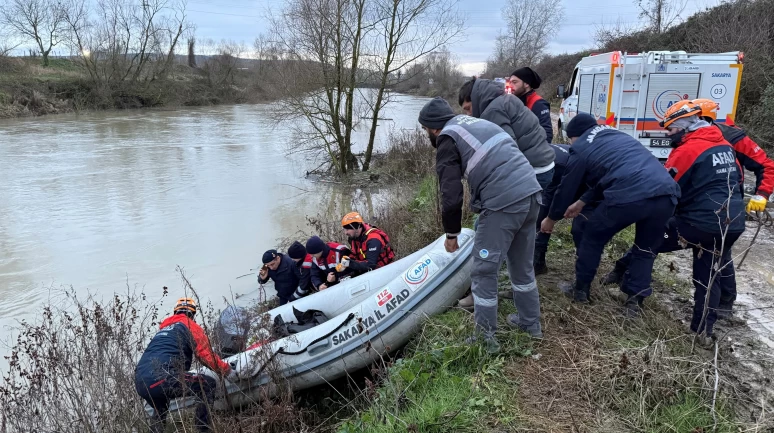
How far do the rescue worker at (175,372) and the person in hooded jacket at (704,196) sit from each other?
3.07 meters

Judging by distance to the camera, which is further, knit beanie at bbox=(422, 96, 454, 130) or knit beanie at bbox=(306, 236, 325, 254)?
knit beanie at bbox=(306, 236, 325, 254)

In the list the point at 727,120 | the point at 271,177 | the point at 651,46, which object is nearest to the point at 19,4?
the point at 271,177

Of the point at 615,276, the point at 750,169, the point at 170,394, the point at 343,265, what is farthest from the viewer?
the point at 343,265

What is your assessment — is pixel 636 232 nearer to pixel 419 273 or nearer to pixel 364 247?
pixel 419 273

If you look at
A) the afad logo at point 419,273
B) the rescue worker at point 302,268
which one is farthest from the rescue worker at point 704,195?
the rescue worker at point 302,268

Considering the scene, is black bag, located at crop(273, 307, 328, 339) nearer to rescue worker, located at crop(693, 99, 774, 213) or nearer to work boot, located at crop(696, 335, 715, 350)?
work boot, located at crop(696, 335, 715, 350)

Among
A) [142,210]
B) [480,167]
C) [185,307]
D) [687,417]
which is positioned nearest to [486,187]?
[480,167]

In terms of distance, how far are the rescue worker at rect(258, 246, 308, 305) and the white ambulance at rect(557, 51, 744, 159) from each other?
5.96 metres

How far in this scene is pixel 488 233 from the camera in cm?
276

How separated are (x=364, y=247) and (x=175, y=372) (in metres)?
2.51

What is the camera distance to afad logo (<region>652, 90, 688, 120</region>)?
7.98 metres

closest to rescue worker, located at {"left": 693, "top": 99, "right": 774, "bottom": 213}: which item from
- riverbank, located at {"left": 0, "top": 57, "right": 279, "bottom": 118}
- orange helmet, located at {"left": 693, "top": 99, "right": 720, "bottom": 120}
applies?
orange helmet, located at {"left": 693, "top": 99, "right": 720, "bottom": 120}

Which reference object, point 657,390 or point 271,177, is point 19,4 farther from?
point 657,390

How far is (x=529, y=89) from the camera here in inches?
165
